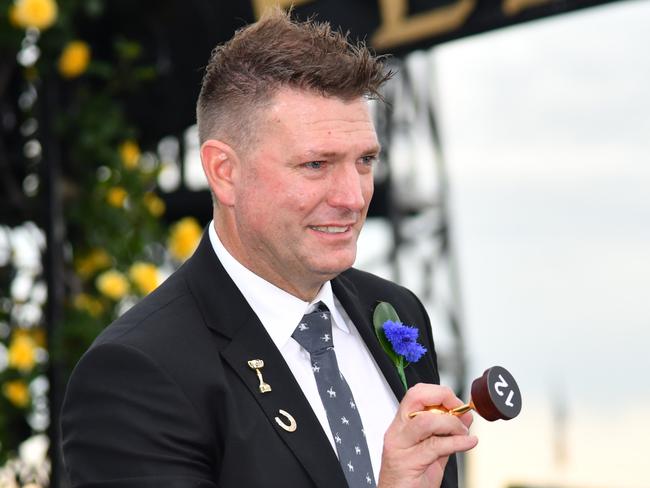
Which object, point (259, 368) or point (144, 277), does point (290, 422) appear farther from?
point (144, 277)

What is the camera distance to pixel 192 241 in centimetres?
462

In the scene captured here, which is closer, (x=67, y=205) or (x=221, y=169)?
(x=221, y=169)

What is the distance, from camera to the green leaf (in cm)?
214

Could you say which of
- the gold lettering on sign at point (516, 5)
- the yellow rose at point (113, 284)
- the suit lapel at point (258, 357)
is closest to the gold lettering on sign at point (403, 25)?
the gold lettering on sign at point (516, 5)

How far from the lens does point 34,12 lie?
4254 millimetres

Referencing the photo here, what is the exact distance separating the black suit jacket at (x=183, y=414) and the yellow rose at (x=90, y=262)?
8.82 ft

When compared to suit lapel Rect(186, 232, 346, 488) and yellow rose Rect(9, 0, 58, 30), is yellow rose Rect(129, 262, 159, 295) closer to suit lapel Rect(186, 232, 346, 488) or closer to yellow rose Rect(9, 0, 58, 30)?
yellow rose Rect(9, 0, 58, 30)

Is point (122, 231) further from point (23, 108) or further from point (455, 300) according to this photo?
point (455, 300)

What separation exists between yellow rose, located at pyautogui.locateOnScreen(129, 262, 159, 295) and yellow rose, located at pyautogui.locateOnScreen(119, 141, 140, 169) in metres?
0.45

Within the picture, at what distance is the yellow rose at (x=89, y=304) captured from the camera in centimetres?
452

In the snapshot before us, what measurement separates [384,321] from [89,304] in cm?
258

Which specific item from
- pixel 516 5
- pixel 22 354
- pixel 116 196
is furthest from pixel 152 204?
pixel 516 5

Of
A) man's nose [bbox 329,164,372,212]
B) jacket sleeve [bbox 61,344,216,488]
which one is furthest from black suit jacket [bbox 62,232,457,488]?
man's nose [bbox 329,164,372,212]

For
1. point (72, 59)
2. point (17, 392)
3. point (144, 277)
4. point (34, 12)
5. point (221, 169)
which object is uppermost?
point (34, 12)
